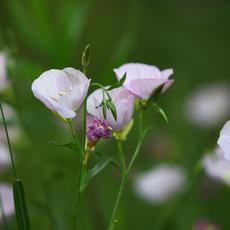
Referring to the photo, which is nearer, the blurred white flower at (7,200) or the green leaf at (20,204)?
the green leaf at (20,204)

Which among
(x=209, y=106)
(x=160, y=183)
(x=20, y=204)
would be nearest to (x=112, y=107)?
(x=20, y=204)

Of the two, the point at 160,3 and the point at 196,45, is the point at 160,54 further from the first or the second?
the point at 160,3

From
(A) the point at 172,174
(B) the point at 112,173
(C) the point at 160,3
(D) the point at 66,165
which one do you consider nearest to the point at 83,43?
(C) the point at 160,3

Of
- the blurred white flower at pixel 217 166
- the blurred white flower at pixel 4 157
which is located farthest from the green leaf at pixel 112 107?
the blurred white flower at pixel 4 157

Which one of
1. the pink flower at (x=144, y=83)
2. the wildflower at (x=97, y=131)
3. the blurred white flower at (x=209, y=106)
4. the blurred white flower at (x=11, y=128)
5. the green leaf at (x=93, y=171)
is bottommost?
the green leaf at (x=93, y=171)

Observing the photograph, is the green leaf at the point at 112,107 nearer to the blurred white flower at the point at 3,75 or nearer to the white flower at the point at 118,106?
the white flower at the point at 118,106

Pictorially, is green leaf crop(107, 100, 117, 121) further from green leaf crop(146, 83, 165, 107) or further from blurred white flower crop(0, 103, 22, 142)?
blurred white flower crop(0, 103, 22, 142)
